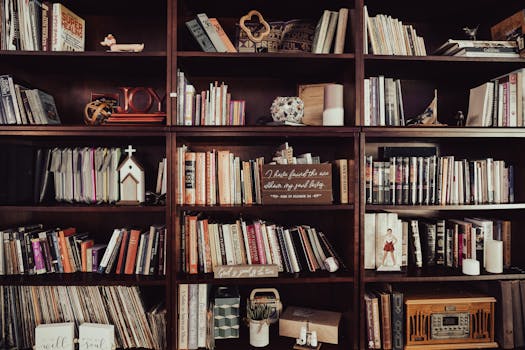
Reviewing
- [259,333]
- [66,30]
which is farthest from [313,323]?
[66,30]

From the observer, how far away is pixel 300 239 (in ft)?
5.70

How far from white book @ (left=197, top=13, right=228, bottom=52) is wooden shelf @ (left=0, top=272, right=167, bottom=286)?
1061 mm

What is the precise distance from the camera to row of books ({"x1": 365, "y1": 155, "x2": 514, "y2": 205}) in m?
1.69

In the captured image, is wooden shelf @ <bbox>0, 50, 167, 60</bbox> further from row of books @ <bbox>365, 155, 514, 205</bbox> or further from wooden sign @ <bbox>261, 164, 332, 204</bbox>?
row of books @ <bbox>365, 155, 514, 205</bbox>

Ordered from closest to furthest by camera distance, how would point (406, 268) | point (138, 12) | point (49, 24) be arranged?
point (49, 24) < point (406, 268) < point (138, 12)

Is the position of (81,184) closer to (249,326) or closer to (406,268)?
(249,326)

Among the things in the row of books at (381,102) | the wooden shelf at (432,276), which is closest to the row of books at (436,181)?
the row of books at (381,102)

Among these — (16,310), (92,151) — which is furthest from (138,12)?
(16,310)

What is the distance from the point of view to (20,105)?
5.35 feet

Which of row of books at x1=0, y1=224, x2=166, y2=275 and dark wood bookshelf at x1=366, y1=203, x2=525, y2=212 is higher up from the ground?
dark wood bookshelf at x1=366, y1=203, x2=525, y2=212

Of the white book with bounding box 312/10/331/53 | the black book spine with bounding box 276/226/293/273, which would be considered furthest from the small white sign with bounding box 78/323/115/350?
the white book with bounding box 312/10/331/53

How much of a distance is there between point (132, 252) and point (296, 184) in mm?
812

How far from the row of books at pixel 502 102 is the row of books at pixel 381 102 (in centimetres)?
41

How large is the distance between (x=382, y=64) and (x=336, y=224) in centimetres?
81
